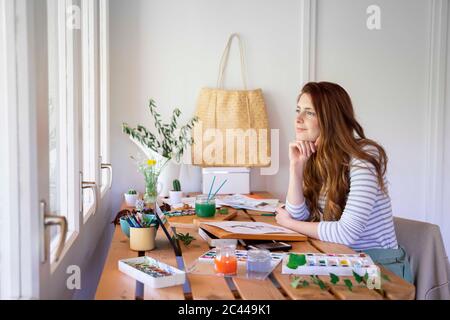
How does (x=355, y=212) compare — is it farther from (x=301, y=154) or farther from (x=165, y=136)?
(x=165, y=136)

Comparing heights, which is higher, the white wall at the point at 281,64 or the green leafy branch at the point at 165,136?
the white wall at the point at 281,64

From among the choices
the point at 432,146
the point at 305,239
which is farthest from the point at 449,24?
the point at 305,239

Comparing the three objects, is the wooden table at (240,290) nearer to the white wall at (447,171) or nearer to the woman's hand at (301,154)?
the woman's hand at (301,154)

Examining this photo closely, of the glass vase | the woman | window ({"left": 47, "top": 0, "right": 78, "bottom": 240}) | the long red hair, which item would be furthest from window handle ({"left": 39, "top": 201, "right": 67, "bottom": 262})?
the glass vase

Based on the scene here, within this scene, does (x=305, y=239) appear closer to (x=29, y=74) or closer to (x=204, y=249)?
(x=204, y=249)

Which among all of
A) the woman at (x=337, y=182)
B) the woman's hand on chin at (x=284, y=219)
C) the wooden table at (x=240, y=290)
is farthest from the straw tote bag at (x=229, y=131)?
the wooden table at (x=240, y=290)

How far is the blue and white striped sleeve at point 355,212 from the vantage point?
5.31 feet

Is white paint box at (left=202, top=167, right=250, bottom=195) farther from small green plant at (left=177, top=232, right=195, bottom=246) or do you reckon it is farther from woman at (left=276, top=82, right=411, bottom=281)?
small green plant at (left=177, top=232, right=195, bottom=246)

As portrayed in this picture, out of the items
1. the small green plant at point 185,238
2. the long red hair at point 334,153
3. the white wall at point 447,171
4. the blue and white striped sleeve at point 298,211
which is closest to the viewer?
the small green plant at point 185,238

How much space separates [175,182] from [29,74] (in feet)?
4.65

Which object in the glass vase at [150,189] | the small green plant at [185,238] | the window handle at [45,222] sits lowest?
the small green plant at [185,238]

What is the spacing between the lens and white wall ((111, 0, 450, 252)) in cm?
282

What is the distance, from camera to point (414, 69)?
3.10 metres

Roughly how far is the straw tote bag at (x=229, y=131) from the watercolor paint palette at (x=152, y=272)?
1.51 metres
